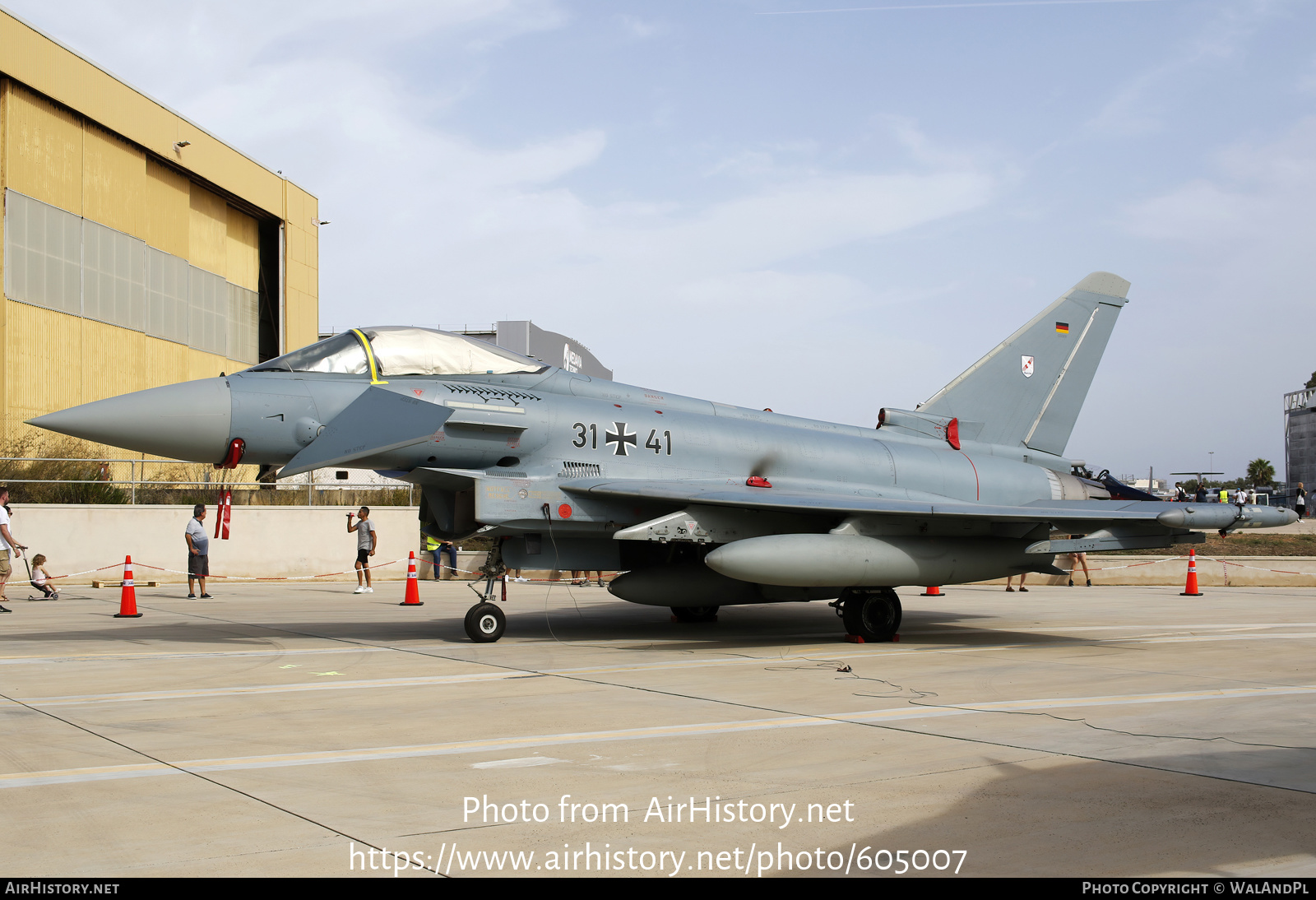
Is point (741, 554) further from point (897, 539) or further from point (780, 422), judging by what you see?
point (780, 422)

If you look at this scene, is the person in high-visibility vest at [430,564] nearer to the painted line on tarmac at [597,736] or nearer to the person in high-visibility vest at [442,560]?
the person in high-visibility vest at [442,560]

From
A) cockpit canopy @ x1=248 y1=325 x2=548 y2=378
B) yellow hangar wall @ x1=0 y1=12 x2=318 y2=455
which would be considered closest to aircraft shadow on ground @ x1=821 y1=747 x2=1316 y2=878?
cockpit canopy @ x1=248 y1=325 x2=548 y2=378

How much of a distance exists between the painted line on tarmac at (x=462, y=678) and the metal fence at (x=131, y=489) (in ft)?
44.2

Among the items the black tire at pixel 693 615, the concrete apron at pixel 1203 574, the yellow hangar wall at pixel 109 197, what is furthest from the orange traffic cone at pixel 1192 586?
the yellow hangar wall at pixel 109 197

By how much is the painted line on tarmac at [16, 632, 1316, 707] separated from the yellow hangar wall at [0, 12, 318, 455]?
2167 cm

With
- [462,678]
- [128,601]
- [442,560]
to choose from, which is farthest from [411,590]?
[462,678]

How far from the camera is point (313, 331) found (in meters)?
38.4

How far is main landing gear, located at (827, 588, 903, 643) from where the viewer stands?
1176 centimetres

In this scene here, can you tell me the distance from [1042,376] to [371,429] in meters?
9.59

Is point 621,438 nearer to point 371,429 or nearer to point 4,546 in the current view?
point 371,429

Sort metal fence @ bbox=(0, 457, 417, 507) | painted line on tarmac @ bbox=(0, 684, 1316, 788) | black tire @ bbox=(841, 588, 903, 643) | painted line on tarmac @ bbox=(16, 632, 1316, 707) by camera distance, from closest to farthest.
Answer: painted line on tarmac @ bbox=(0, 684, 1316, 788)
painted line on tarmac @ bbox=(16, 632, 1316, 707)
black tire @ bbox=(841, 588, 903, 643)
metal fence @ bbox=(0, 457, 417, 507)

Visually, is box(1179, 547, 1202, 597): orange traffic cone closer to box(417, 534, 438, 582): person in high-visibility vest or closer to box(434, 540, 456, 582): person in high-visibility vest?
box(434, 540, 456, 582): person in high-visibility vest

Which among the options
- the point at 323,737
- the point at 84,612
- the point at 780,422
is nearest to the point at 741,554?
the point at 780,422

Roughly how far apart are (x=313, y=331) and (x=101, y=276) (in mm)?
10302
